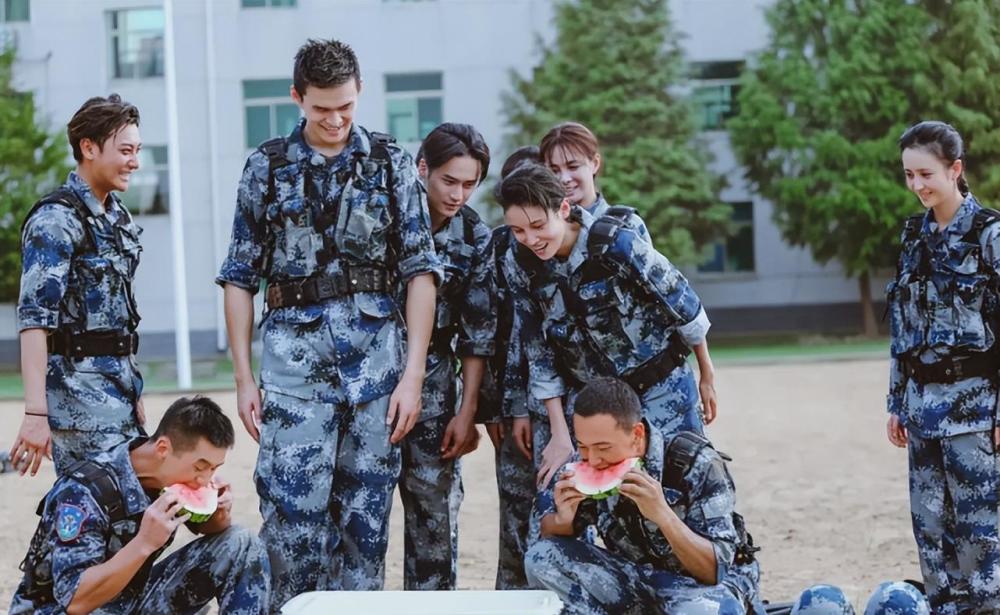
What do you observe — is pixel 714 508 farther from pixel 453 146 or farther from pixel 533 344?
pixel 453 146

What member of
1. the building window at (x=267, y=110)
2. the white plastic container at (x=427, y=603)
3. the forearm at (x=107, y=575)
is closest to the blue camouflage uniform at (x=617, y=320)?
the white plastic container at (x=427, y=603)

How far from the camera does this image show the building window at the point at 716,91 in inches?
1264

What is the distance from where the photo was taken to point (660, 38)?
30781 millimetres

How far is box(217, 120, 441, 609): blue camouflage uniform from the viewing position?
5098 mm

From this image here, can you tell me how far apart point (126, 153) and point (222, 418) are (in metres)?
1.32

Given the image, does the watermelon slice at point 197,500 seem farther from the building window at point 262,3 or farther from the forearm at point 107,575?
the building window at point 262,3

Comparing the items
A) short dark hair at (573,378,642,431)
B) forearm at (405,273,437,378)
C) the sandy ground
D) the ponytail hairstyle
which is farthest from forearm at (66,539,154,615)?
→ the ponytail hairstyle

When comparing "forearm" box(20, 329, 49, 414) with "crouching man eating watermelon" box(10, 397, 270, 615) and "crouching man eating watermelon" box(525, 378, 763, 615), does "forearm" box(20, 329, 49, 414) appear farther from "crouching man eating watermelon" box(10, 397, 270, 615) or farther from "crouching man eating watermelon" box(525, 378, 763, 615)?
"crouching man eating watermelon" box(525, 378, 763, 615)

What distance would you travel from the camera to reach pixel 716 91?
32188mm

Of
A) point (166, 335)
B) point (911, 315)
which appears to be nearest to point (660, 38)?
point (166, 335)

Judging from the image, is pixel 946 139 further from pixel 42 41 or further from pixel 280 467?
pixel 42 41

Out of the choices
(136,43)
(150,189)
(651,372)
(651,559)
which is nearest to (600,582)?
(651,559)

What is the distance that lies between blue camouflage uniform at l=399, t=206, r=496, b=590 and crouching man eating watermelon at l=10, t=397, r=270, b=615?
3.62 ft

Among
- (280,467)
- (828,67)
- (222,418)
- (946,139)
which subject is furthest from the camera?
(828,67)
